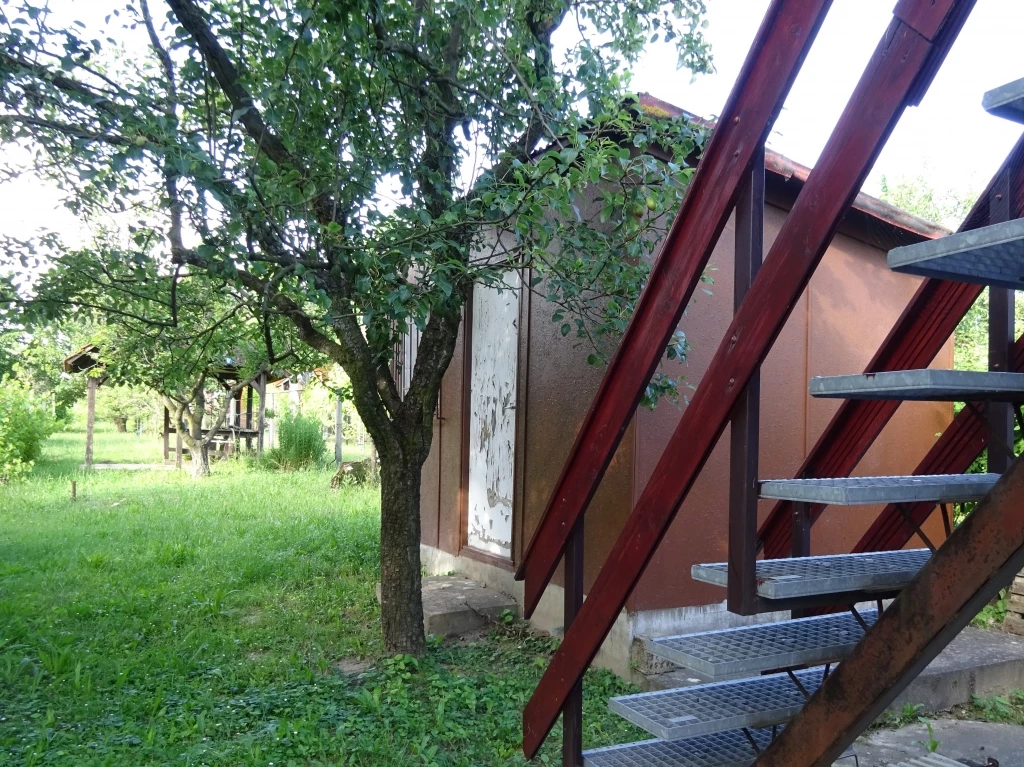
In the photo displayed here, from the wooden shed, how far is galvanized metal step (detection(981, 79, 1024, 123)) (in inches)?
140

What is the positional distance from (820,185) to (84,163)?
179 inches

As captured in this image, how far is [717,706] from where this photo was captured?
2125 millimetres

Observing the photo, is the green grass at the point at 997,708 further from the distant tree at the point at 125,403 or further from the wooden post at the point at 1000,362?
the distant tree at the point at 125,403

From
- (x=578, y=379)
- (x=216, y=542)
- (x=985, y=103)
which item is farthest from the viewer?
(x=216, y=542)

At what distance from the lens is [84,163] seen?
4602 mm

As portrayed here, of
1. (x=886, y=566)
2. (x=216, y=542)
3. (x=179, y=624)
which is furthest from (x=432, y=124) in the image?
(x=216, y=542)

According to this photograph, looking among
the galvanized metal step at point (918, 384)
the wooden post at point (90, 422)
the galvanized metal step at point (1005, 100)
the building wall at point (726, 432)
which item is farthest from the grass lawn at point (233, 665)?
the wooden post at point (90, 422)

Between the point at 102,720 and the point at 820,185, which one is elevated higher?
the point at 820,185

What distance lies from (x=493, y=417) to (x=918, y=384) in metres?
5.60

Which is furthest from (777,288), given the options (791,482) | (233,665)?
(233,665)

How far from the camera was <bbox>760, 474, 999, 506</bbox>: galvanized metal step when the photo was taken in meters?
1.60

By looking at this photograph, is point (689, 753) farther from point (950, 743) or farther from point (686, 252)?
point (950, 743)

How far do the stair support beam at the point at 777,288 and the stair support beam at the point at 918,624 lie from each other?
1.74 feet

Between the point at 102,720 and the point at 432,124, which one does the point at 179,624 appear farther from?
the point at 432,124
